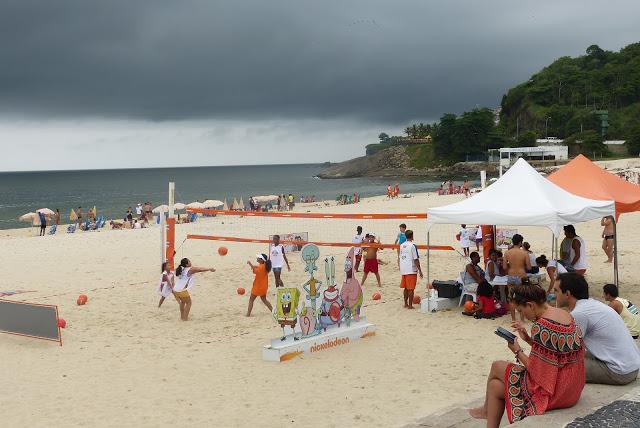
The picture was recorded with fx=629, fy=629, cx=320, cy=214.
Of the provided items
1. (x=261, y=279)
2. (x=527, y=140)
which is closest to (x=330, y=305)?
(x=261, y=279)

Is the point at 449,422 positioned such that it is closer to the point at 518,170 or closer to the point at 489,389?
the point at 489,389

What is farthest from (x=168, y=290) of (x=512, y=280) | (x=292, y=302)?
(x=512, y=280)

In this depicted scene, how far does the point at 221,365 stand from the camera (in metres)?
8.22

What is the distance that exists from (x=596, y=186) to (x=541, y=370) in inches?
347

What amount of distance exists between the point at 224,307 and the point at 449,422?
23.1 feet

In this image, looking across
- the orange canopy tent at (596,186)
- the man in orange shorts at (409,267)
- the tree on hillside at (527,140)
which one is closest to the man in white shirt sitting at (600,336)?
the man in orange shorts at (409,267)

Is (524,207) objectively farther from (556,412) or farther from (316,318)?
(556,412)

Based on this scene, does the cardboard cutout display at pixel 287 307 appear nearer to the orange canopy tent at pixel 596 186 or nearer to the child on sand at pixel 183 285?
the child on sand at pixel 183 285

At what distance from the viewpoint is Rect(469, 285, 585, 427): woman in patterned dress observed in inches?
169

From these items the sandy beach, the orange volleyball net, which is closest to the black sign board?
the sandy beach

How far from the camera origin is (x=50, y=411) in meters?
6.70

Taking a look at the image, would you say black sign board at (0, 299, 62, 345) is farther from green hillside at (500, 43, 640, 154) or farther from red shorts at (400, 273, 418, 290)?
green hillside at (500, 43, 640, 154)

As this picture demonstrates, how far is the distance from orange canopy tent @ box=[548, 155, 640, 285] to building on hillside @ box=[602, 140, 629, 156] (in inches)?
3336

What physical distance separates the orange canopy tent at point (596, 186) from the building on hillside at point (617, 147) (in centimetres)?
8473
